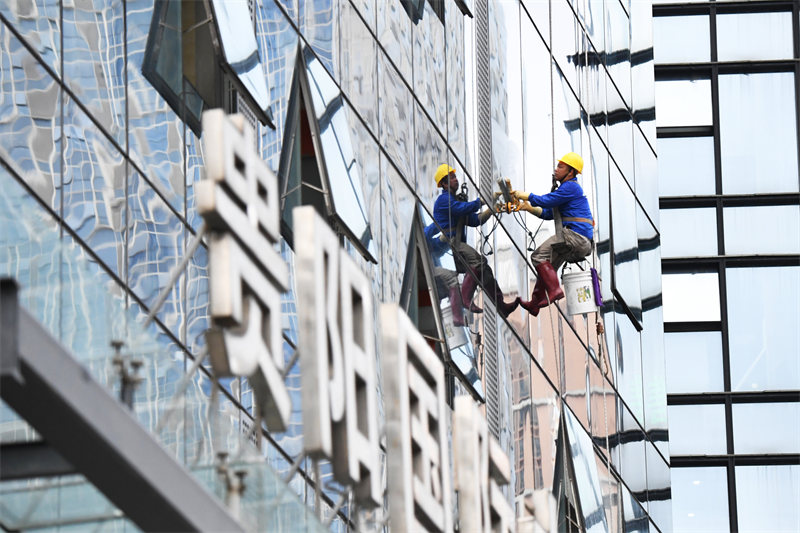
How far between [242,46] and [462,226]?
30.5 feet

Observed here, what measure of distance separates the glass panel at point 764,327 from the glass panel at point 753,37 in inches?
257

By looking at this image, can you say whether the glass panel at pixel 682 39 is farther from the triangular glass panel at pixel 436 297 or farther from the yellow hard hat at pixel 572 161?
the triangular glass panel at pixel 436 297

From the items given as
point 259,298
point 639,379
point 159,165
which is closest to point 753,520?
point 639,379

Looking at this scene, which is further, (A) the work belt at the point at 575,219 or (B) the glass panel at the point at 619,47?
(B) the glass panel at the point at 619,47

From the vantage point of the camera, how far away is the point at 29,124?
12469 mm

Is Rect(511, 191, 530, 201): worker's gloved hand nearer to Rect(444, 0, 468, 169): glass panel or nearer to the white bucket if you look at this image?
Rect(444, 0, 468, 169): glass panel

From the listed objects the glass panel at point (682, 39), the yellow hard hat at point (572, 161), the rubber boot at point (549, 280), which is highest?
the glass panel at point (682, 39)

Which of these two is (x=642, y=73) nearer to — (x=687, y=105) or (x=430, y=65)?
(x=687, y=105)

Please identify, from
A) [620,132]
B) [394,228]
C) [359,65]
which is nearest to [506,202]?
[394,228]

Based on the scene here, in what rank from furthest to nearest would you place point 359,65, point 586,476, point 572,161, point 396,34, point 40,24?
point 586,476 < point 572,161 < point 396,34 < point 359,65 < point 40,24

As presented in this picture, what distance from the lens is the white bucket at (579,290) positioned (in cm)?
3092

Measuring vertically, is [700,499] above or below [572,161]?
above

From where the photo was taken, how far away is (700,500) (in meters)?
56.2

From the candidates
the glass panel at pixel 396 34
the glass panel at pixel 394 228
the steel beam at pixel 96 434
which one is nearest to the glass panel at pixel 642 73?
the glass panel at pixel 396 34
